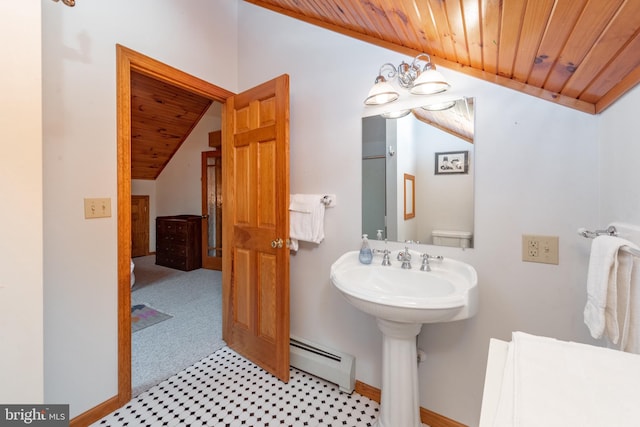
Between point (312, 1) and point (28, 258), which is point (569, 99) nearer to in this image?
point (312, 1)

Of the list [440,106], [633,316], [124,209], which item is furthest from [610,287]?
[124,209]

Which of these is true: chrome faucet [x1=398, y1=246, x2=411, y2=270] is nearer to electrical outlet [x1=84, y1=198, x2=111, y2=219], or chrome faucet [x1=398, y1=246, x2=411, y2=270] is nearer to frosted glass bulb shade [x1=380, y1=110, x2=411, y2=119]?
frosted glass bulb shade [x1=380, y1=110, x2=411, y2=119]

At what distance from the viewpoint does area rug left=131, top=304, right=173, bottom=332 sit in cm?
258

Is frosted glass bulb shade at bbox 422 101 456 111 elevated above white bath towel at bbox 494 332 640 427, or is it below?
above

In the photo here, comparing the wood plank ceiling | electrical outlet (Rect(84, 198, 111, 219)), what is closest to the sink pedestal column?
electrical outlet (Rect(84, 198, 111, 219))

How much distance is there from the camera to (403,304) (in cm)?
106

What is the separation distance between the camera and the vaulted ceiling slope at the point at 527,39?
0.73 meters

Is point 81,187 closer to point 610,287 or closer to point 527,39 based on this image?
point 527,39

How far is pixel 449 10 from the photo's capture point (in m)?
0.96

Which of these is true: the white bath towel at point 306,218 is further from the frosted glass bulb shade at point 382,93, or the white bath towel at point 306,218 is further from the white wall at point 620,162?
the white wall at point 620,162

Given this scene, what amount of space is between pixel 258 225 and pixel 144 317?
1854mm

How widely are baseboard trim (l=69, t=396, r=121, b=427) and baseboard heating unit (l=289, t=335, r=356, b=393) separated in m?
1.07

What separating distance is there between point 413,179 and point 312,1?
48.0 inches

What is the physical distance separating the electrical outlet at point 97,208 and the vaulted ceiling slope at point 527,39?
1.71 m
